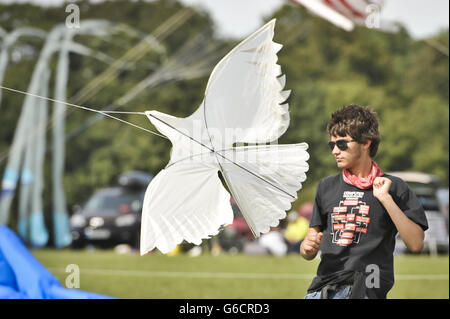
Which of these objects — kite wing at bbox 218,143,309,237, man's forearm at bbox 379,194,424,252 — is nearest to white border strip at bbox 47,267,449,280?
kite wing at bbox 218,143,309,237

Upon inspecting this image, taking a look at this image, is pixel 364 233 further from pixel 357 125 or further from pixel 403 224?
pixel 357 125

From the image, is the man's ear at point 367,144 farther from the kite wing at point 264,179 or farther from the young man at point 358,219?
the kite wing at point 264,179

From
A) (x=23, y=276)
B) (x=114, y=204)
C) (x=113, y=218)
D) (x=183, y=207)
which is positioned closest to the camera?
(x=183, y=207)

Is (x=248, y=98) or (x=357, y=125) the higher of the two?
(x=248, y=98)

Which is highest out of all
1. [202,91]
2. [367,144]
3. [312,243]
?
[202,91]

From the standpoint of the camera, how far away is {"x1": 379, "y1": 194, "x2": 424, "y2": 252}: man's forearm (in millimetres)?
2836

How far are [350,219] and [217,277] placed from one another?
23.8 ft

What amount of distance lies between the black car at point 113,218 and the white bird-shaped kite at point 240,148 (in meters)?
15.9

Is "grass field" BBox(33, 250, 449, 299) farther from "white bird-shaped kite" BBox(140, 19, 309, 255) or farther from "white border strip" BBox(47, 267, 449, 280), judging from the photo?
"white bird-shaped kite" BBox(140, 19, 309, 255)

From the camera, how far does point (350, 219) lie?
2.98 metres

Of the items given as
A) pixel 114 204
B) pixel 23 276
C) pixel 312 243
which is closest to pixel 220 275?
pixel 23 276

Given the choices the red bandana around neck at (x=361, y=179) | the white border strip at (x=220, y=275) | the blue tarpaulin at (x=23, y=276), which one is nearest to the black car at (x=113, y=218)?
the white border strip at (x=220, y=275)

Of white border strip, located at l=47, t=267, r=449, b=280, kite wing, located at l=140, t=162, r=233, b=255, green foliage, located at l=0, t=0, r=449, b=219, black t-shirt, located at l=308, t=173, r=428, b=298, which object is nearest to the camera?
black t-shirt, located at l=308, t=173, r=428, b=298

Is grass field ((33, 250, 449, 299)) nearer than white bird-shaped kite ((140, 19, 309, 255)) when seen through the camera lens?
No
